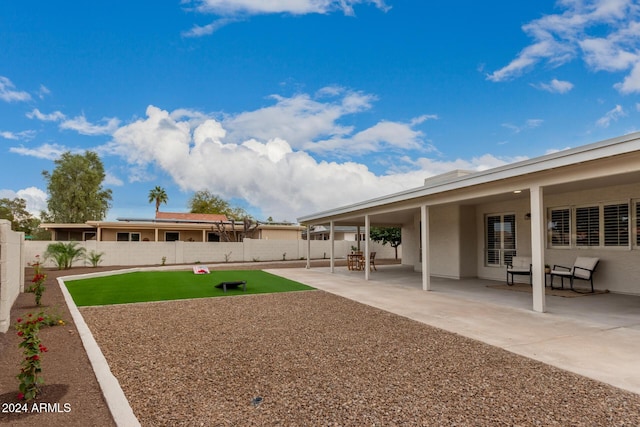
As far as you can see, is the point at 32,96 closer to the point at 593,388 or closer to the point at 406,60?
the point at 406,60

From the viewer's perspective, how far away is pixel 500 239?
12805 millimetres

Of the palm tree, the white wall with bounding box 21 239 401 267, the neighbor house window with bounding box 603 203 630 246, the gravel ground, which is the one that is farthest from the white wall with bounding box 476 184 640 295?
the palm tree

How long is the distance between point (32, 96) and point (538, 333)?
2565cm

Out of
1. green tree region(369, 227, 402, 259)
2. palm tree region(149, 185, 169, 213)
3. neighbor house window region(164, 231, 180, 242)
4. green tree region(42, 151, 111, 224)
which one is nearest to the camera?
neighbor house window region(164, 231, 180, 242)

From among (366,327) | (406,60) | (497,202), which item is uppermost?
(406,60)

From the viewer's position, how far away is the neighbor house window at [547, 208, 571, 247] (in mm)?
10680

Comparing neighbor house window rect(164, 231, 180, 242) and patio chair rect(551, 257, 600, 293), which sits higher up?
neighbor house window rect(164, 231, 180, 242)

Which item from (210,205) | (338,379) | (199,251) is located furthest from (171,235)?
(338,379)

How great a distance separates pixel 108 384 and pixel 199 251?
22.1 meters

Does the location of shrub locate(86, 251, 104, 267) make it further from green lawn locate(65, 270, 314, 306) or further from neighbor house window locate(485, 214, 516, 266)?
neighbor house window locate(485, 214, 516, 266)

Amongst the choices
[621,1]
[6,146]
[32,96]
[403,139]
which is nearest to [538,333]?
[621,1]

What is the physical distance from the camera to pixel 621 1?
9.39m

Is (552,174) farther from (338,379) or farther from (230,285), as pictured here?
(230,285)

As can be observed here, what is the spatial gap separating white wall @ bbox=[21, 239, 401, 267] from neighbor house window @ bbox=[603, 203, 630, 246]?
20.9 m
